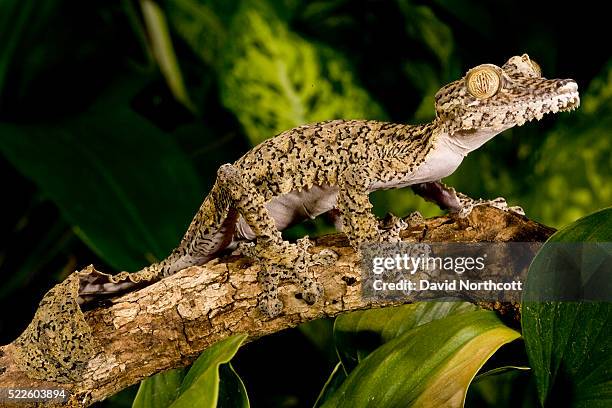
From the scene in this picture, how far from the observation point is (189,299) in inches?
65.3

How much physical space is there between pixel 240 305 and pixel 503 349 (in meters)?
0.79

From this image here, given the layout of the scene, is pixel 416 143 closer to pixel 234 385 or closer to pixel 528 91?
pixel 528 91

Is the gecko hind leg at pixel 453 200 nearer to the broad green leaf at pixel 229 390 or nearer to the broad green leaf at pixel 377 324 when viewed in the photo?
the broad green leaf at pixel 377 324

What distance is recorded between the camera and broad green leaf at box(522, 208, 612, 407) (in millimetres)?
1332

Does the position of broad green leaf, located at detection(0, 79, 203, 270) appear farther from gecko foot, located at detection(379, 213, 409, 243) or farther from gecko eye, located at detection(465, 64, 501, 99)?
gecko eye, located at detection(465, 64, 501, 99)

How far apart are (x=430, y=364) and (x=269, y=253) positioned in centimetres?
48

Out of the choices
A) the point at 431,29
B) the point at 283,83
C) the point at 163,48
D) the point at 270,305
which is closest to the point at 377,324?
the point at 270,305

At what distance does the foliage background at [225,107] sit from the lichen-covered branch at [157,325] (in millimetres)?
543

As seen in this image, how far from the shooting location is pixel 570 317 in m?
1.37

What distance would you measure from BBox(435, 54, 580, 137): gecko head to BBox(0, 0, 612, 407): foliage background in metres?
0.68

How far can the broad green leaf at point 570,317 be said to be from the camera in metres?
1.33

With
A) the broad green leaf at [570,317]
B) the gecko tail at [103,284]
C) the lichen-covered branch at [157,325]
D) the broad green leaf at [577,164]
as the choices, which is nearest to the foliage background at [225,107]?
the broad green leaf at [577,164]

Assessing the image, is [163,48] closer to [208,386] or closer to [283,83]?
[283,83]

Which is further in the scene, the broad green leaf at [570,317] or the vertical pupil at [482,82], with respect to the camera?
the vertical pupil at [482,82]
